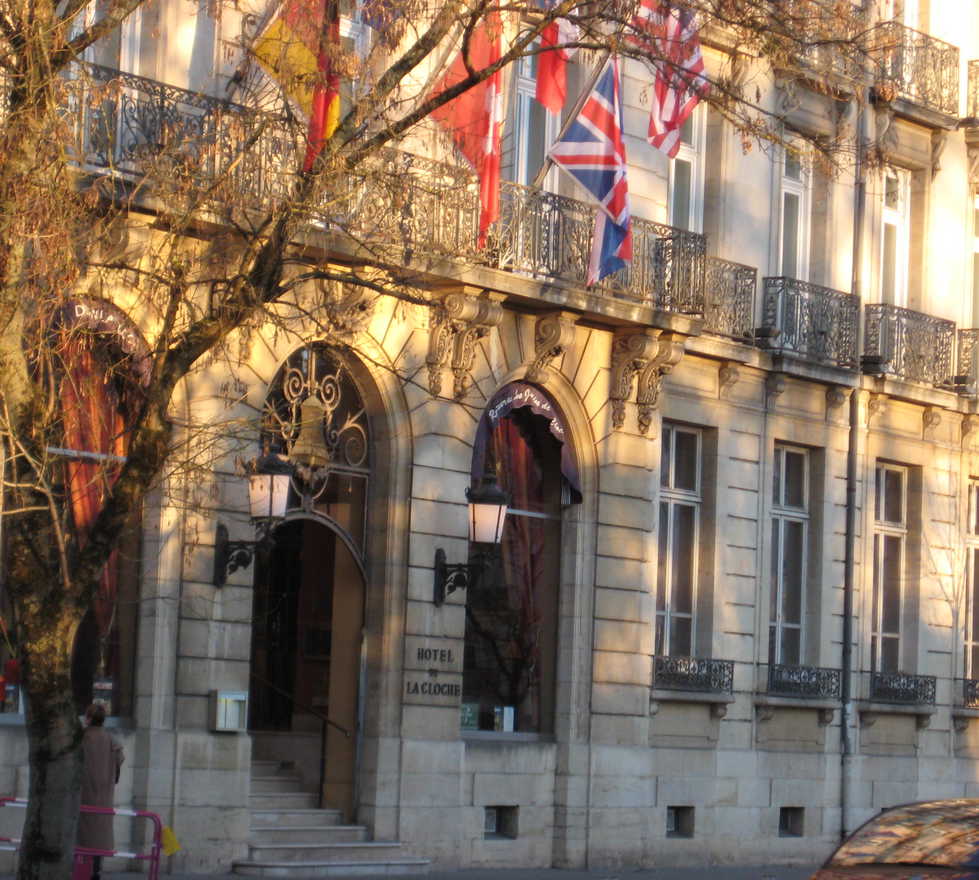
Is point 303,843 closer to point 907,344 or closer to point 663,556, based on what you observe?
point 663,556

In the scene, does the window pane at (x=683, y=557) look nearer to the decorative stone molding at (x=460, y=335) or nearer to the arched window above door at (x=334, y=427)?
the decorative stone molding at (x=460, y=335)

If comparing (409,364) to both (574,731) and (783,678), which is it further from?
(783,678)

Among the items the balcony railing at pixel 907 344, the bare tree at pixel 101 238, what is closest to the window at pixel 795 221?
the balcony railing at pixel 907 344

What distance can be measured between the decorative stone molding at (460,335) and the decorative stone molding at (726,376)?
440 cm

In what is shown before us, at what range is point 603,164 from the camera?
22125mm

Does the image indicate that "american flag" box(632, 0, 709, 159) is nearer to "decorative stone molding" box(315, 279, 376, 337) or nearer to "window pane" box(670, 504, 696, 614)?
"decorative stone molding" box(315, 279, 376, 337)

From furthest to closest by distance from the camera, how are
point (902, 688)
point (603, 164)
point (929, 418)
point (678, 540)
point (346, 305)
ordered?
point (929, 418)
point (902, 688)
point (678, 540)
point (603, 164)
point (346, 305)

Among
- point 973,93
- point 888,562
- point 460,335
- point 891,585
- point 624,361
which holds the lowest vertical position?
point 891,585

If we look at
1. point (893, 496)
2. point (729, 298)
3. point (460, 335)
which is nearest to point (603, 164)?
point (460, 335)

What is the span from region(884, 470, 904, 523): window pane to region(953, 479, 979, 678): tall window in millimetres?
1394

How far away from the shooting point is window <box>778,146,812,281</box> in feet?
89.0

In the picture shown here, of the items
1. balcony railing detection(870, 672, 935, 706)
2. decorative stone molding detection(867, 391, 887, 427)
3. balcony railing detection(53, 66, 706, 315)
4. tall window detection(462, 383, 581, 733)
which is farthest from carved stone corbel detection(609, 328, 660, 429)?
balcony railing detection(870, 672, 935, 706)

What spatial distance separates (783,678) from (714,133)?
21.8 ft

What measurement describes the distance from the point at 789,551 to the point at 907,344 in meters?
3.38
